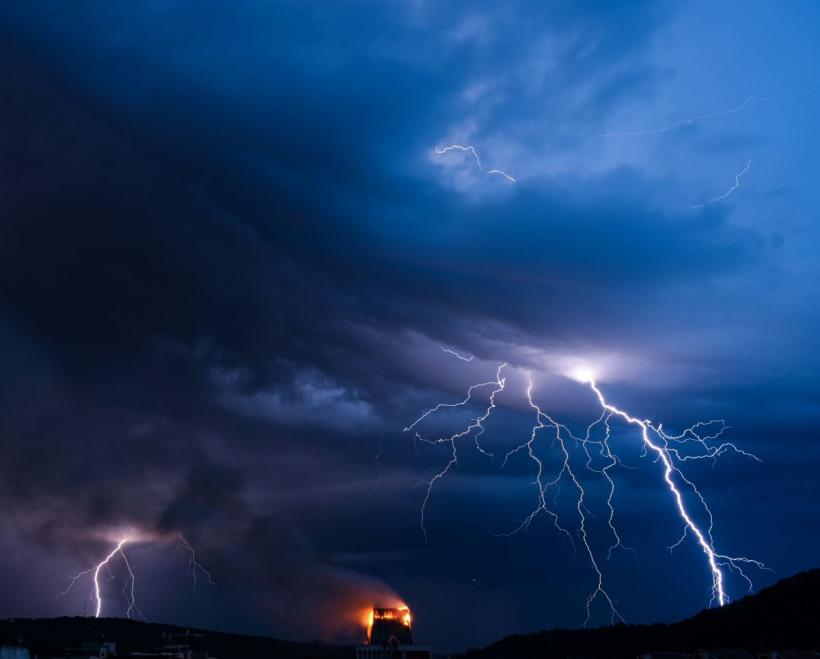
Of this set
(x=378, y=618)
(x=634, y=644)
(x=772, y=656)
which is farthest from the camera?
(x=378, y=618)

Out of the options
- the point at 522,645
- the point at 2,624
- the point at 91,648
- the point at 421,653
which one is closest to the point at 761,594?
the point at 421,653

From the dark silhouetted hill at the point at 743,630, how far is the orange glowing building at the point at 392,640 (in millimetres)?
19766

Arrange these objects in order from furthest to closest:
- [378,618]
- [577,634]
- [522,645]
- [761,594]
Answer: [522,645] < [577,634] < [378,618] < [761,594]

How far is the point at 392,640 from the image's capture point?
335ft

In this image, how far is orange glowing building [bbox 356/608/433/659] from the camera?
96688 mm

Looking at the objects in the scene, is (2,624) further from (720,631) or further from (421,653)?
(720,631)

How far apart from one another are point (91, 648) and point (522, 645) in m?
70.7

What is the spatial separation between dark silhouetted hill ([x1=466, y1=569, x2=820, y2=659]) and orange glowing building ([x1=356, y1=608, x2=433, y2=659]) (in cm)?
1977

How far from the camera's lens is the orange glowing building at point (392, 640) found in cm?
9669

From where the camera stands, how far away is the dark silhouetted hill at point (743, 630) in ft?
233

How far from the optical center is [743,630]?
255 ft

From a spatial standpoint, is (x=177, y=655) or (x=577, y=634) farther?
(x=577, y=634)

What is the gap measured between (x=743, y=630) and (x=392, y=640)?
40.4 meters

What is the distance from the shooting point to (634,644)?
313 ft
